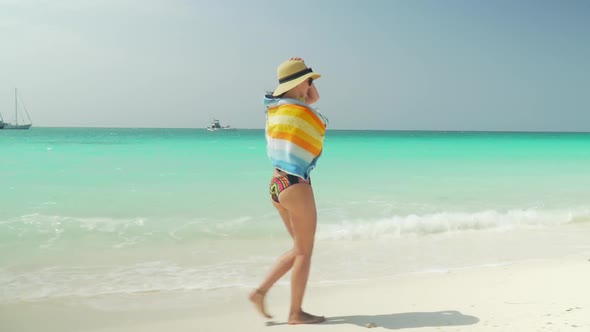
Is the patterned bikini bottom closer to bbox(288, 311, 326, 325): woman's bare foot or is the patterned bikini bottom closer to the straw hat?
the straw hat

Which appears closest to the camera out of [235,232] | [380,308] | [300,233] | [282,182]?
[282,182]

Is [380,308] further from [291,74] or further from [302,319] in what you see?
[291,74]

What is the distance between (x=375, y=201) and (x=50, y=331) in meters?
7.40

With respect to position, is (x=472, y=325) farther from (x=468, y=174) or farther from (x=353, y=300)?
(x=468, y=174)

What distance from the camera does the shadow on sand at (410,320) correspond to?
3.11 metres

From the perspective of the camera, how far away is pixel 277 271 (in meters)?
3.17

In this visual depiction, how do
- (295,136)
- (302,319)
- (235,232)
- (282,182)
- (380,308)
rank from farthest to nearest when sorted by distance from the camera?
(235,232) < (380,308) < (302,319) < (282,182) < (295,136)

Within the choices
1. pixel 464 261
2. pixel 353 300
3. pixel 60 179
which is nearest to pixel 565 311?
pixel 353 300

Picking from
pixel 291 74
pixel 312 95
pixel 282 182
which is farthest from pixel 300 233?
pixel 291 74

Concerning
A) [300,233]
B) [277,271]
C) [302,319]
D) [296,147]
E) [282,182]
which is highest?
[296,147]

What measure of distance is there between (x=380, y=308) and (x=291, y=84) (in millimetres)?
1711

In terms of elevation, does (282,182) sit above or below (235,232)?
above

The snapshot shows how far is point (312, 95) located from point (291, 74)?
0.19 meters

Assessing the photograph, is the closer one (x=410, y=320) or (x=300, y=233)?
(x=300, y=233)
